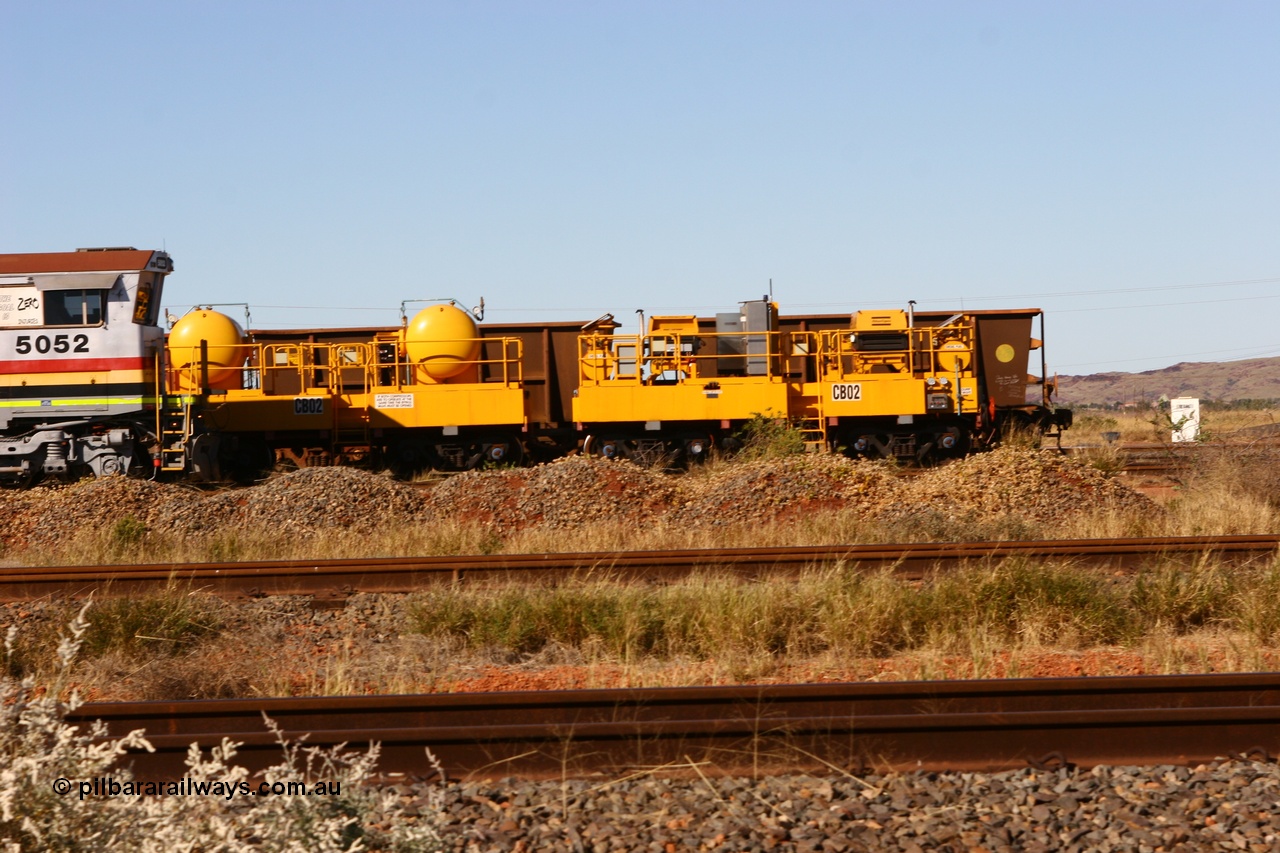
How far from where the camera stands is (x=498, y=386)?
67.0ft

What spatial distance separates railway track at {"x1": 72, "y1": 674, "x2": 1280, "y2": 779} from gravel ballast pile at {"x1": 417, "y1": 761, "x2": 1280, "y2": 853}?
0.60 ft

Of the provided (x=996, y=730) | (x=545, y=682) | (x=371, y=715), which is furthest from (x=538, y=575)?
(x=996, y=730)

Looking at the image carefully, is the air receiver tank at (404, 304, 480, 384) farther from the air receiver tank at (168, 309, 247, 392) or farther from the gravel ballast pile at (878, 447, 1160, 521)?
the gravel ballast pile at (878, 447, 1160, 521)

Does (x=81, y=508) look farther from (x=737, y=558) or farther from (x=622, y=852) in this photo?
(x=622, y=852)

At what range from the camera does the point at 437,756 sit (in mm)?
5672

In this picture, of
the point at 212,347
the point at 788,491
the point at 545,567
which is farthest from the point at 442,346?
the point at 545,567

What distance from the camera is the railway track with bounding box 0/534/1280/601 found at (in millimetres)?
10336

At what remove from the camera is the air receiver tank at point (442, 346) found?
68.2 feet

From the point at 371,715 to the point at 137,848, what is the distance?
8.45 feet

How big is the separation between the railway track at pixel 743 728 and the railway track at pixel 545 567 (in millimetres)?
4112

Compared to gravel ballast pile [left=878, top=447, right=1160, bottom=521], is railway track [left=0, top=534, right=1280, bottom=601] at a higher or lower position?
lower

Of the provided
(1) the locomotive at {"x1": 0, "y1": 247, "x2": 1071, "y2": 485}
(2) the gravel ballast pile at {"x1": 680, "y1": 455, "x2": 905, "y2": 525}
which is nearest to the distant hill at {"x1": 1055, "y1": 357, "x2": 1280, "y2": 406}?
(1) the locomotive at {"x1": 0, "y1": 247, "x2": 1071, "y2": 485}

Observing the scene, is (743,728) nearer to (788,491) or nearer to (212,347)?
(788,491)

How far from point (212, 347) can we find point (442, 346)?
4.25 meters
